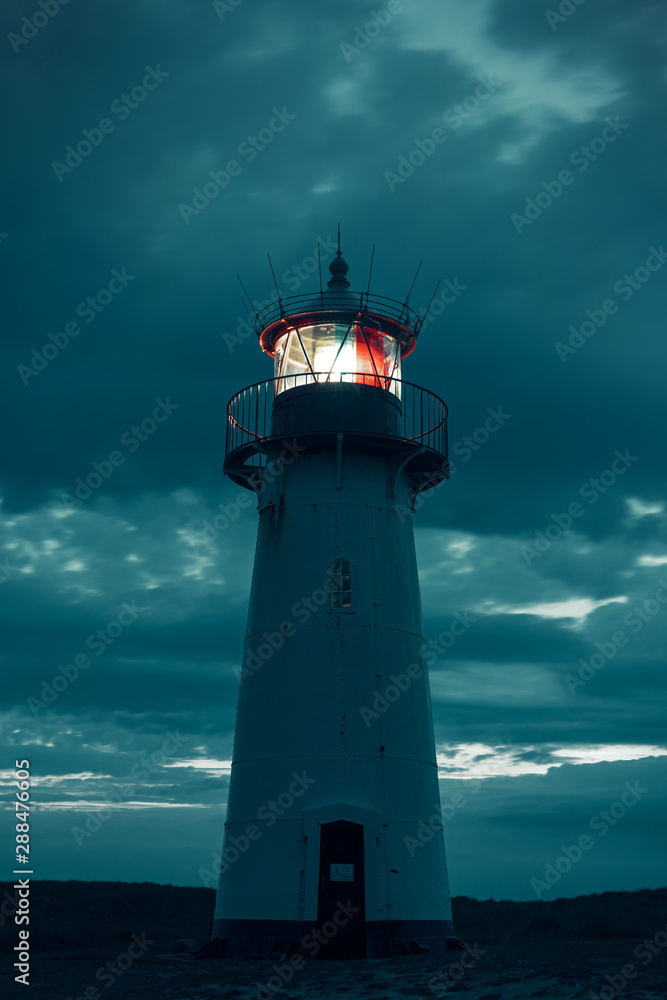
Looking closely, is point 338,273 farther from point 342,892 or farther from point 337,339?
point 342,892

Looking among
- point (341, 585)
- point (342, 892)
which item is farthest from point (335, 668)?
point (342, 892)

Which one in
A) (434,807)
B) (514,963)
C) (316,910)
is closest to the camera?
(514,963)

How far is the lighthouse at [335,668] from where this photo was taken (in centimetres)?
1934

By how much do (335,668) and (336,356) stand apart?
7.11m

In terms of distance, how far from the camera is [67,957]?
22.9m

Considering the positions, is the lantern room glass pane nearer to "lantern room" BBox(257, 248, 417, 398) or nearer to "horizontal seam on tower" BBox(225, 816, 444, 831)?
"lantern room" BBox(257, 248, 417, 398)

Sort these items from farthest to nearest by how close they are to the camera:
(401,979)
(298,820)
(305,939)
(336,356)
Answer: (336,356)
(298,820)
(305,939)
(401,979)

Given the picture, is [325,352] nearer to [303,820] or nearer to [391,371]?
[391,371]

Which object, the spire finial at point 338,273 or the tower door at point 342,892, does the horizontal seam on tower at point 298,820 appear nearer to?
the tower door at point 342,892

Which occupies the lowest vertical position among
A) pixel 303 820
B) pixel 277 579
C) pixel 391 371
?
pixel 303 820

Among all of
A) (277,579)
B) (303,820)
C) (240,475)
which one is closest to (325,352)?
(240,475)

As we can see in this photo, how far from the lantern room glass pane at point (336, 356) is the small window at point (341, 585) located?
13.8 ft

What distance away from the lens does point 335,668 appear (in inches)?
814

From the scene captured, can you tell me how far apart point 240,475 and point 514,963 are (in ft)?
40.5
